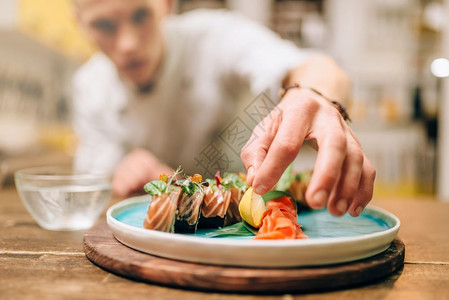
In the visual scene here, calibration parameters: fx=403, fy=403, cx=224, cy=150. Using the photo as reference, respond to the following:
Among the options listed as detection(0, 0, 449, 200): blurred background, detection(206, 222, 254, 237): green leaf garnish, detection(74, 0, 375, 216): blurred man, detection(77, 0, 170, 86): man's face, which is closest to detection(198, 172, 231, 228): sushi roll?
detection(206, 222, 254, 237): green leaf garnish

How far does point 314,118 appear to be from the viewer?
587 mm

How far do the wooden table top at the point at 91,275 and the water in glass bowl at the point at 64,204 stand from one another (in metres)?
0.03

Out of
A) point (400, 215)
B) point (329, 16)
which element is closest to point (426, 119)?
point (329, 16)

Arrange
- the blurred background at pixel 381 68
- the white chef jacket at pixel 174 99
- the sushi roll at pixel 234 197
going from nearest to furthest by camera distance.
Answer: the sushi roll at pixel 234 197 → the white chef jacket at pixel 174 99 → the blurred background at pixel 381 68

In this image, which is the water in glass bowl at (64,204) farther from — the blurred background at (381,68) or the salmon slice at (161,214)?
the blurred background at (381,68)

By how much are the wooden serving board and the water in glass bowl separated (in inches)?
10.4

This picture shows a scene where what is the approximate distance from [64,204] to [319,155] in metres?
0.50

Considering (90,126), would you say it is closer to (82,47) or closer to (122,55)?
(122,55)

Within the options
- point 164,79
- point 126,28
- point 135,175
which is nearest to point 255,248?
point 135,175

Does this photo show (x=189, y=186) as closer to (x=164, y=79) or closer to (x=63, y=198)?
(x=63, y=198)

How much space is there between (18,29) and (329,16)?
90.0 inches

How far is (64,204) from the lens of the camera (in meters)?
0.76

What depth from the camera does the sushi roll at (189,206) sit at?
59cm

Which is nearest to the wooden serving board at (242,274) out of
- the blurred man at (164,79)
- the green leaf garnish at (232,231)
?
the green leaf garnish at (232,231)
